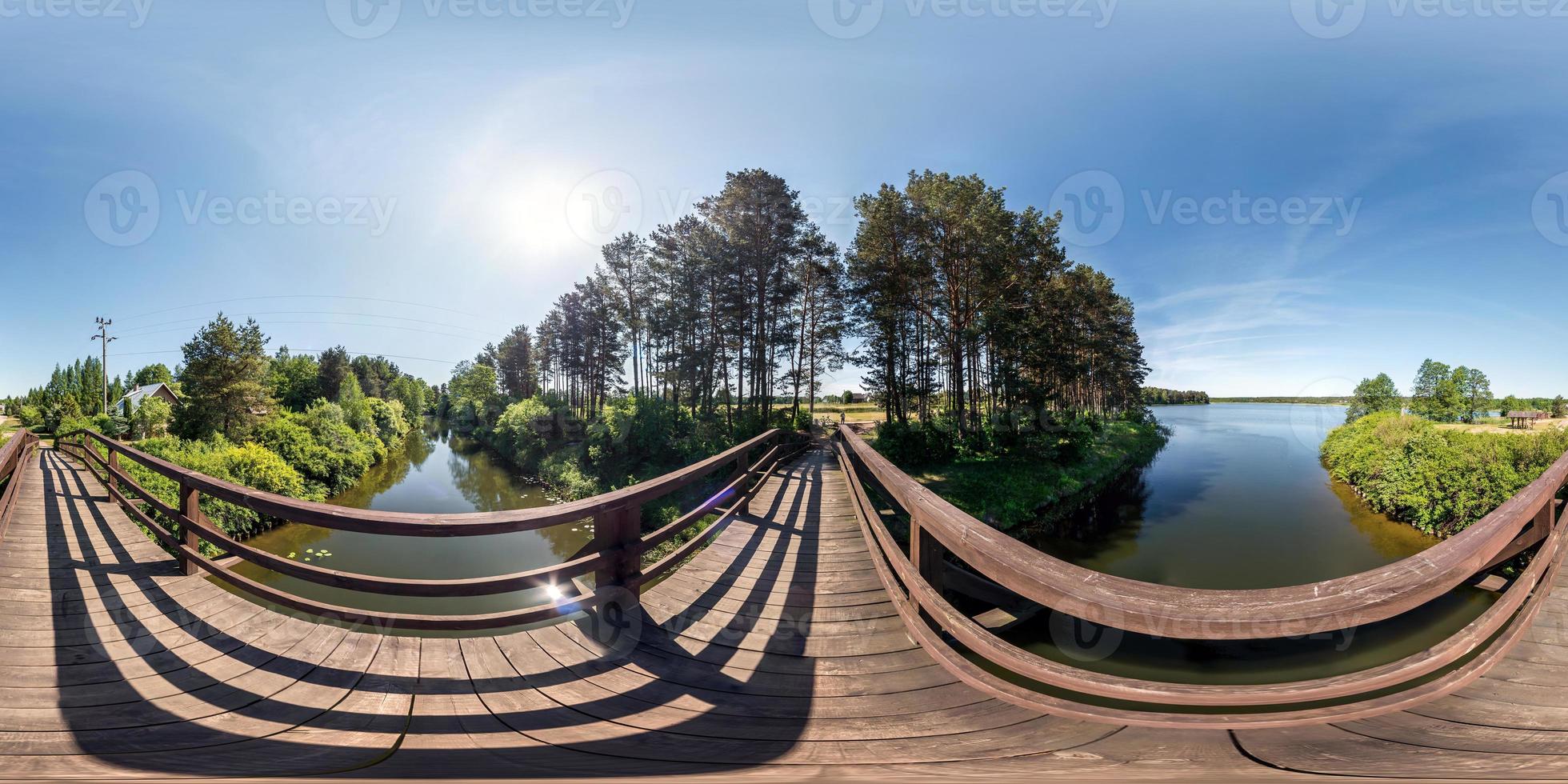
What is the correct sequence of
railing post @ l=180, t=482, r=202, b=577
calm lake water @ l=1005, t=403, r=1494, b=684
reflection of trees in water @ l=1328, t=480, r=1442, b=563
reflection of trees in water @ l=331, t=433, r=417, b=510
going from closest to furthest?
railing post @ l=180, t=482, r=202, b=577, calm lake water @ l=1005, t=403, r=1494, b=684, reflection of trees in water @ l=1328, t=480, r=1442, b=563, reflection of trees in water @ l=331, t=433, r=417, b=510

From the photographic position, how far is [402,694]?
6.52ft

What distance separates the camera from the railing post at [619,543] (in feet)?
7.90

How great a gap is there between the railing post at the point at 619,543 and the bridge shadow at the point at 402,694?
8.7 inches

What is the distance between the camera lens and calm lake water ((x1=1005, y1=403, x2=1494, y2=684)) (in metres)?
6.50

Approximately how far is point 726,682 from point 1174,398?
138 meters

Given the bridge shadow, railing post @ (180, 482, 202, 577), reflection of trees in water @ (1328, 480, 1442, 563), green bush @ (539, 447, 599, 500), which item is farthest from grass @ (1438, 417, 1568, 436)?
green bush @ (539, 447, 599, 500)

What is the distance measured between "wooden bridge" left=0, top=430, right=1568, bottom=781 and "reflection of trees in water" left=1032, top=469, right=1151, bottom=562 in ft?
26.8

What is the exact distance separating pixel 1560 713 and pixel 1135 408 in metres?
50.4

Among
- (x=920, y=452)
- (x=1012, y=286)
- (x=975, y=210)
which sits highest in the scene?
(x=975, y=210)

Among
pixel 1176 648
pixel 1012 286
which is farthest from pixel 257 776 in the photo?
pixel 1012 286

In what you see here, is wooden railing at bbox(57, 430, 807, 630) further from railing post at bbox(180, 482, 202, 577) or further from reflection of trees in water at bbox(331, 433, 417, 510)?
reflection of trees in water at bbox(331, 433, 417, 510)

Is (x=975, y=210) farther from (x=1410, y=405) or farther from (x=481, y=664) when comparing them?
(x=1410, y=405)

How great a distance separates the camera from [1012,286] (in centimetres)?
1645

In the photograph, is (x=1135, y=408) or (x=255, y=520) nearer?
(x=255, y=520)
